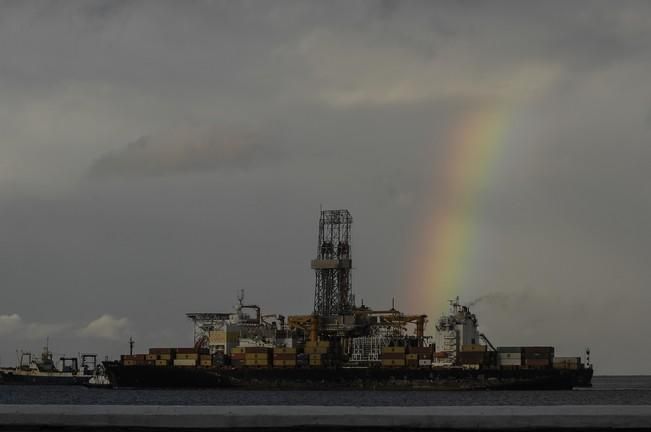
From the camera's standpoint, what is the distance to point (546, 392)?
14588 cm

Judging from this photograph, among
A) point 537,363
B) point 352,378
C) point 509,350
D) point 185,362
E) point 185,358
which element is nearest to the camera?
point 537,363

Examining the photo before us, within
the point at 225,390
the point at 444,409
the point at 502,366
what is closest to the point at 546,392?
the point at 502,366

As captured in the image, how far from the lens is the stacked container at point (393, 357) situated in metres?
151

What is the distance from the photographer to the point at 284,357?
15462 cm

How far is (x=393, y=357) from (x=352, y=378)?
6467mm

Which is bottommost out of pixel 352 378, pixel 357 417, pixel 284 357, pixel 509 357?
pixel 352 378

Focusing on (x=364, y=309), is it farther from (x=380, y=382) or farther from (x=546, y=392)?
(x=546, y=392)

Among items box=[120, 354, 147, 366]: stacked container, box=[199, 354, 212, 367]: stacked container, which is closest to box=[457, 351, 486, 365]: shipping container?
box=[199, 354, 212, 367]: stacked container

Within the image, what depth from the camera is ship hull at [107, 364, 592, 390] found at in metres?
146

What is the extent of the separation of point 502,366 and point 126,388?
59.7m

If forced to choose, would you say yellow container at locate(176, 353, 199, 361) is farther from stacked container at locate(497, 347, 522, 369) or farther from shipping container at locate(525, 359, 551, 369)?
shipping container at locate(525, 359, 551, 369)

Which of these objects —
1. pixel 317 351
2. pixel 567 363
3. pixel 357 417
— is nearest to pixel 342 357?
pixel 317 351

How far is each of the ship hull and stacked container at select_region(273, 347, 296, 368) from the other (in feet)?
4.15

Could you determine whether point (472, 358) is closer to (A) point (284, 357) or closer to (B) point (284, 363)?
(B) point (284, 363)
